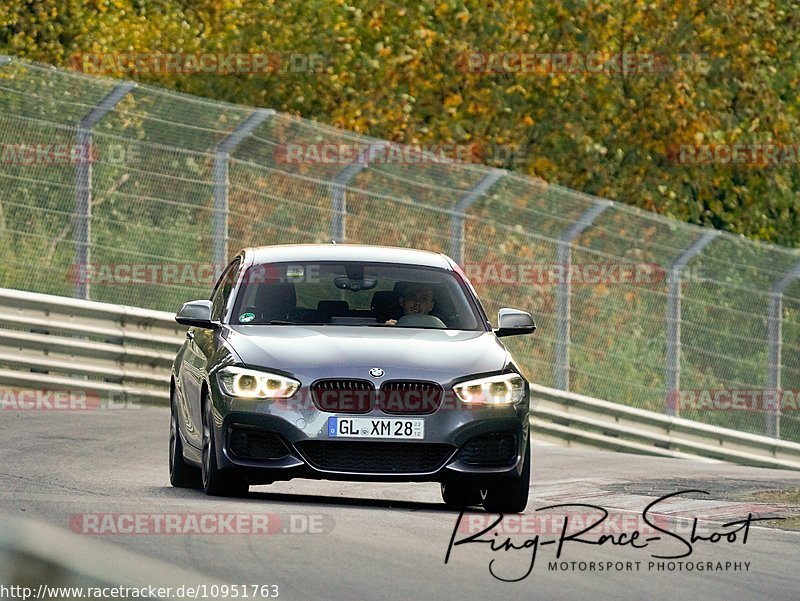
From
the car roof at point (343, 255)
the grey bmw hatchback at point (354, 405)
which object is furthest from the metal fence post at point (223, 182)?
the grey bmw hatchback at point (354, 405)

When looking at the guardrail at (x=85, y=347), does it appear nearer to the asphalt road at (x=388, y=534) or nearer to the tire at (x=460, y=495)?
the asphalt road at (x=388, y=534)

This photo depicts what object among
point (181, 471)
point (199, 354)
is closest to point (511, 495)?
point (199, 354)

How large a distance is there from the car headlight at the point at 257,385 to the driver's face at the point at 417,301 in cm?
141

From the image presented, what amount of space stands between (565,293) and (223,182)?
3.50 m

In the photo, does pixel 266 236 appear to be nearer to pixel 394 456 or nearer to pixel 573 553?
pixel 394 456

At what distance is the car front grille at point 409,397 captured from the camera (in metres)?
9.50

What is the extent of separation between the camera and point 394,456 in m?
9.54

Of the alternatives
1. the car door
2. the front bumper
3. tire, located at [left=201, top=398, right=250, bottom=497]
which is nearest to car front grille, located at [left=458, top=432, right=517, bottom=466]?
the front bumper

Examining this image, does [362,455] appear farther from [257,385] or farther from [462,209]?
[462,209]

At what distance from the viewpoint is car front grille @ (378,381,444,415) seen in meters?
9.50

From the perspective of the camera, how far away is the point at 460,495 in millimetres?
10672

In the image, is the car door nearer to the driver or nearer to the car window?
the car window

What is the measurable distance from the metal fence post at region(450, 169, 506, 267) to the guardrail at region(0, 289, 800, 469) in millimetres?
1512

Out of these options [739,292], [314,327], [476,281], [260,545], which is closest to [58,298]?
[476,281]
